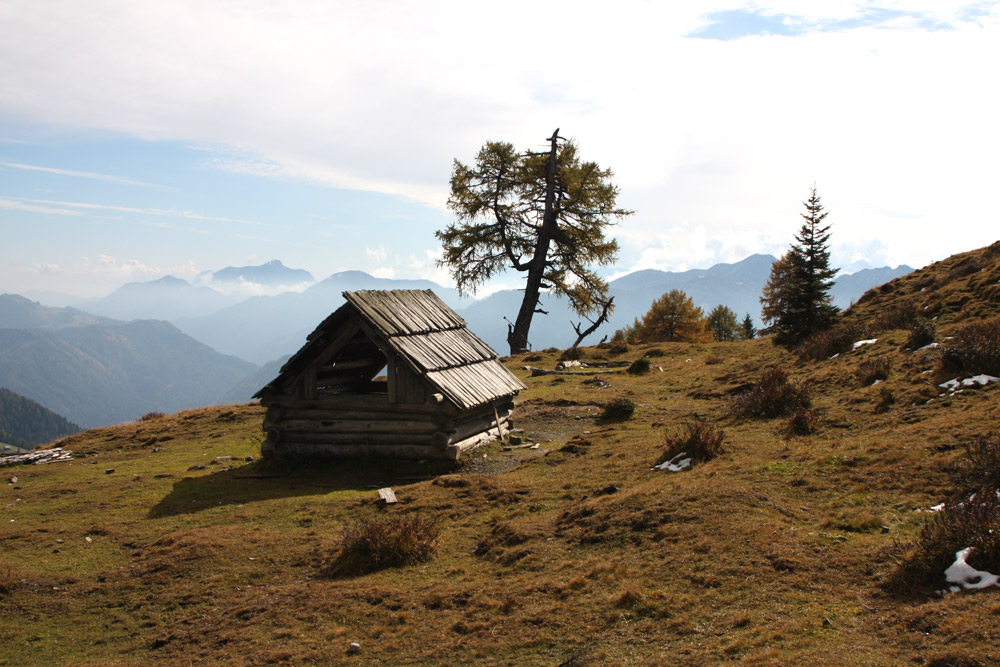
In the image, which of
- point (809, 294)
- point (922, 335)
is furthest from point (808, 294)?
point (922, 335)

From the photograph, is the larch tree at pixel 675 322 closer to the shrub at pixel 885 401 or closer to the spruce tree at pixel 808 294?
the spruce tree at pixel 808 294

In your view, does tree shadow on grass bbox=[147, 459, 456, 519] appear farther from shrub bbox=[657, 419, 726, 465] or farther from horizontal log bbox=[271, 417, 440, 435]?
shrub bbox=[657, 419, 726, 465]

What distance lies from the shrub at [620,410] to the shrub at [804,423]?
5714 millimetres

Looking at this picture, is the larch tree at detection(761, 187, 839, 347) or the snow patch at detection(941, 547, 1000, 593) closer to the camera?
the snow patch at detection(941, 547, 1000, 593)

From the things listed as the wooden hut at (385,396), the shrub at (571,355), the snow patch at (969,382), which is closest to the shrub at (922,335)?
the snow patch at (969,382)

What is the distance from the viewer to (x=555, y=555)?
8555 millimetres

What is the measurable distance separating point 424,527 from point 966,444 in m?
8.16

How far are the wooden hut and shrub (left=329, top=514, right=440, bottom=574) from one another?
5160 mm

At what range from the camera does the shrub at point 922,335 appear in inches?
645

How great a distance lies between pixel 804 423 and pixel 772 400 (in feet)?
7.76

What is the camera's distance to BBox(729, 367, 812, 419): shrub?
586 inches

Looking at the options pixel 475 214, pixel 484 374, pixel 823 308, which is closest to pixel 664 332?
pixel 475 214

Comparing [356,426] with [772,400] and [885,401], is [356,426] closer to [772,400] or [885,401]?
[772,400]

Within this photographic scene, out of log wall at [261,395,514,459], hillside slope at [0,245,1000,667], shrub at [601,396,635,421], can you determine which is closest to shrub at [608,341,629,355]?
shrub at [601,396,635,421]
